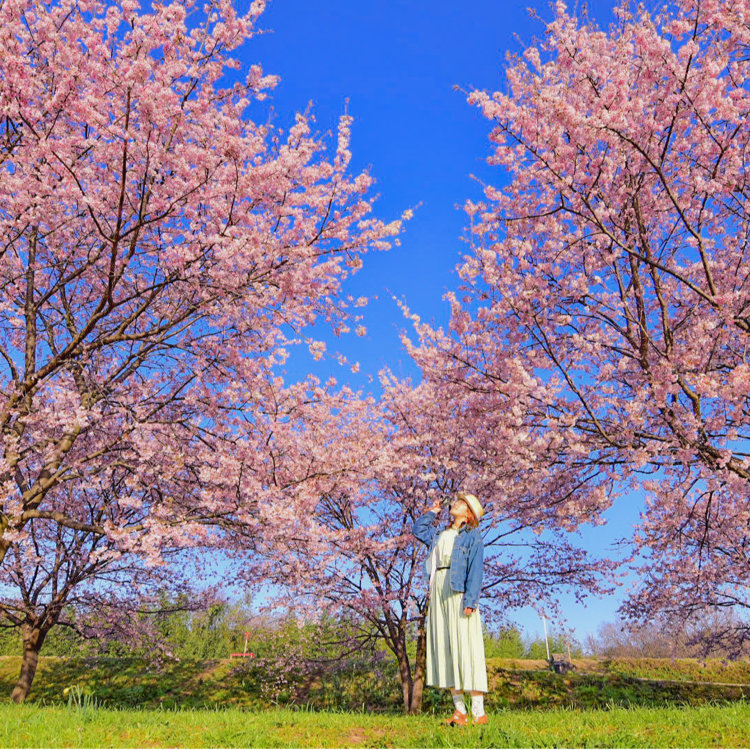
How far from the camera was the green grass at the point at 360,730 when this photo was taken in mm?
4652

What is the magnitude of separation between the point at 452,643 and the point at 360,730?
119cm

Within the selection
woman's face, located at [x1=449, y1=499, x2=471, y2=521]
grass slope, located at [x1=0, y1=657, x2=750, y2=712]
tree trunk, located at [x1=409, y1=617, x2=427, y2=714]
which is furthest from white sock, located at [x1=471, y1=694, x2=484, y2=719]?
grass slope, located at [x1=0, y1=657, x2=750, y2=712]

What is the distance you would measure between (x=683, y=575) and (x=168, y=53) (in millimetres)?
14561

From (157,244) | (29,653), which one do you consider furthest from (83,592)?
(157,244)

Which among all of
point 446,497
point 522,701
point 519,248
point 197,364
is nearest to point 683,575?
point 522,701

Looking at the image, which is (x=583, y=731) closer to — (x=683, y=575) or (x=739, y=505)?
(x=739, y=505)

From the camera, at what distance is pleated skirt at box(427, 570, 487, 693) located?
5.40 m

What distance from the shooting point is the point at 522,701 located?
13.5 metres

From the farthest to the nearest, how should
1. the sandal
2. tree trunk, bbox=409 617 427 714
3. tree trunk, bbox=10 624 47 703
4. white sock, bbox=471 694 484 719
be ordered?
tree trunk, bbox=10 624 47 703
tree trunk, bbox=409 617 427 714
white sock, bbox=471 694 484 719
the sandal

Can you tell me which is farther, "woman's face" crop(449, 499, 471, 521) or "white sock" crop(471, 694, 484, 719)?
"woman's face" crop(449, 499, 471, 521)

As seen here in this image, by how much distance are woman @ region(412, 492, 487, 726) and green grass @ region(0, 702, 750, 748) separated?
0.37m

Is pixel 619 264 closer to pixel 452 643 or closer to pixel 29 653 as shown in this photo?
pixel 452 643

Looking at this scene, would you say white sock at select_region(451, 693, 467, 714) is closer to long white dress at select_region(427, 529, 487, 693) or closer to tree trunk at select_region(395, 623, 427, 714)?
long white dress at select_region(427, 529, 487, 693)

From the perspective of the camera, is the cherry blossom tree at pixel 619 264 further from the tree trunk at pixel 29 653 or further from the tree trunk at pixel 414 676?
the tree trunk at pixel 29 653
